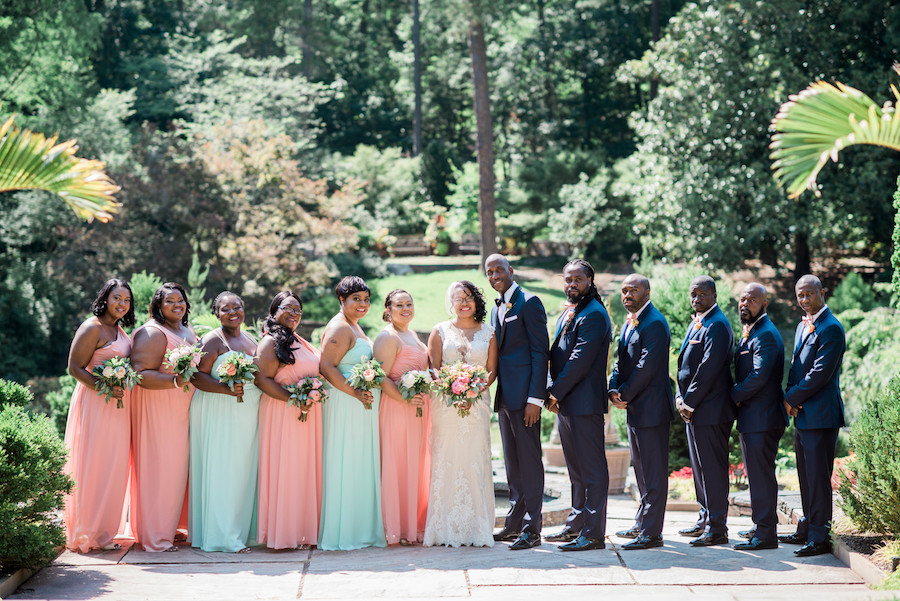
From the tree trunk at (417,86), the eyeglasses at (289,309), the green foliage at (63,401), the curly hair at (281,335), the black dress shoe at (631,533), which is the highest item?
the tree trunk at (417,86)

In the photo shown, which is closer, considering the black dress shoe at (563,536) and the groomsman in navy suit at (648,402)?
the groomsman in navy suit at (648,402)

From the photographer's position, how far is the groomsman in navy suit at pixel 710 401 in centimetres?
691

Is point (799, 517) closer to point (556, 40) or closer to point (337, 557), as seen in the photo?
point (337, 557)

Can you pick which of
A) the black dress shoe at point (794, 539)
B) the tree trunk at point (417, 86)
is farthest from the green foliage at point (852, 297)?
the tree trunk at point (417, 86)

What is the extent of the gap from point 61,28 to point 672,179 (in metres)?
14.4

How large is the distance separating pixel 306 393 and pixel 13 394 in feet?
6.91

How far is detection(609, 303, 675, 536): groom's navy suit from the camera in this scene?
6934 mm

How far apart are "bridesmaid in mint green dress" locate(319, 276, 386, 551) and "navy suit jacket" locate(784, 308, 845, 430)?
307 centimetres

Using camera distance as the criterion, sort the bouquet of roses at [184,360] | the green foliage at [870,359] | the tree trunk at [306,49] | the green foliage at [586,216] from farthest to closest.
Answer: the tree trunk at [306,49] → the green foliage at [586,216] → the green foliage at [870,359] → the bouquet of roses at [184,360]

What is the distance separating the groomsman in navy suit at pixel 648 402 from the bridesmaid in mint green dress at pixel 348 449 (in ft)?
6.11

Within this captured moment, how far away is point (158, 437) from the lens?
7.13 meters

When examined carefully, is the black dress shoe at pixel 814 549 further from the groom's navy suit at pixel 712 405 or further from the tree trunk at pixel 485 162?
the tree trunk at pixel 485 162

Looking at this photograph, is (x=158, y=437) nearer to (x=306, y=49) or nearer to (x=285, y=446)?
(x=285, y=446)

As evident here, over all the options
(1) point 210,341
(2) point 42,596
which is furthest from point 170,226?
(2) point 42,596
